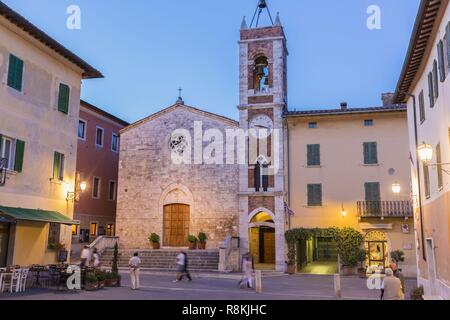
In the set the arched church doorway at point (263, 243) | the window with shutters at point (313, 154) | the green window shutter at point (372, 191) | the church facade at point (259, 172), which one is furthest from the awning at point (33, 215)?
the green window shutter at point (372, 191)

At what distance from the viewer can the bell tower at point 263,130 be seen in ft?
85.4

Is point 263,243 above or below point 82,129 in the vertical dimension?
below

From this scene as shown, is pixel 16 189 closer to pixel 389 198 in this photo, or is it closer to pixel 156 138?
pixel 156 138

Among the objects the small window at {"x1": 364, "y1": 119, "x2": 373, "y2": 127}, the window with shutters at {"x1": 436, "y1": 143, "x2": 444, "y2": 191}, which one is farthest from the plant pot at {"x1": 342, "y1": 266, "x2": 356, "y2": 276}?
the window with shutters at {"x1": 436, "y1": 143, "x2": 444, "y2": 191}

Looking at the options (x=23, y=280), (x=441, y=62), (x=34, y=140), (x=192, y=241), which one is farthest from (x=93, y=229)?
(x=441, y=62)

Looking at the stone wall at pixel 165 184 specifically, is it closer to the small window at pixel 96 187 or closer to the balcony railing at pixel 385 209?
the small window at pixel 96 187

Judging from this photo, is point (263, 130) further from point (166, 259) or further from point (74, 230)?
point (74, 230)

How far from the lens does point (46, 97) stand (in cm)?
1820

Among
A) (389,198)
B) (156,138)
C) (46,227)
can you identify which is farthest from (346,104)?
(46,227)

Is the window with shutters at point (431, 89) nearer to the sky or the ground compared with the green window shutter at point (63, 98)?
nearer to the ground

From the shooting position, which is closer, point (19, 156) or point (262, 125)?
point (19, 156)

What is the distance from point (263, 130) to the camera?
26.9 meters

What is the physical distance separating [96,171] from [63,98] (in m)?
12.0

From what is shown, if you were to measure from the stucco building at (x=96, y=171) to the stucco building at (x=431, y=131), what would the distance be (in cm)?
1870
